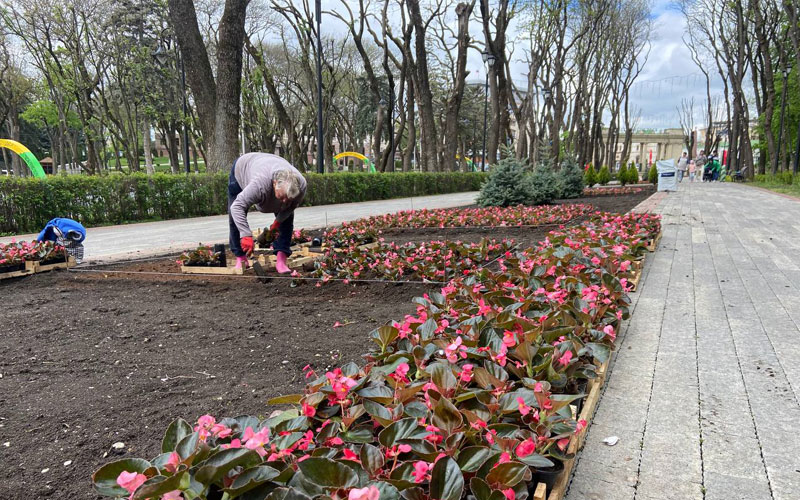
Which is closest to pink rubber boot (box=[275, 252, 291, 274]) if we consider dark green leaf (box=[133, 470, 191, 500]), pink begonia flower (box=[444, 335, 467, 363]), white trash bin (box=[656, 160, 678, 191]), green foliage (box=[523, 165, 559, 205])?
pink begonia flower (box=[444, 335, 467, 363])

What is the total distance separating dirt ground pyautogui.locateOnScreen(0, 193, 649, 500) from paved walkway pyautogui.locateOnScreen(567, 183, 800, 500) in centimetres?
141

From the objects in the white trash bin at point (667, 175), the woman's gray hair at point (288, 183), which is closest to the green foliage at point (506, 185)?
the white trash bin at point (667, 175)

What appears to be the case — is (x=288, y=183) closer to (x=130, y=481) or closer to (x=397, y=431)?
(x=397, y=431)

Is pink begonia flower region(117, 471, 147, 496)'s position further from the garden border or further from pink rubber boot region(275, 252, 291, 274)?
pink rubber boot region(275, 252, 291, 274)

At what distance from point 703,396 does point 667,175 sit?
18.0 m

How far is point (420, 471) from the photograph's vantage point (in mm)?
1204

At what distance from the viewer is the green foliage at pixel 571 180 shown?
53.6ft

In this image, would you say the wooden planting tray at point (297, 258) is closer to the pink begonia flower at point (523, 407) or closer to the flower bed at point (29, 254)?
the flower bed at point (29, 254)

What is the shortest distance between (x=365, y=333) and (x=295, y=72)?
31.3 meters

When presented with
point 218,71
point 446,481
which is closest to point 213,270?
point 446,481

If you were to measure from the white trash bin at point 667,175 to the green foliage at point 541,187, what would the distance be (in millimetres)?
6323

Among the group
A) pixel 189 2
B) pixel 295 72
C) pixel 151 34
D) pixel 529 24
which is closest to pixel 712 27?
pixel 529 24

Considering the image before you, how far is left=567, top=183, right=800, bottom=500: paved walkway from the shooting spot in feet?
5.51

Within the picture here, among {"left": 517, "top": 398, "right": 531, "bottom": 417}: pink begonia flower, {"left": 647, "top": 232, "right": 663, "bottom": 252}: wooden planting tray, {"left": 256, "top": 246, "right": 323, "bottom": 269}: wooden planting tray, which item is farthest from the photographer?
{"left": 647, "top": 232, "right": 663, "bottom": 252}: wooden planting tray
